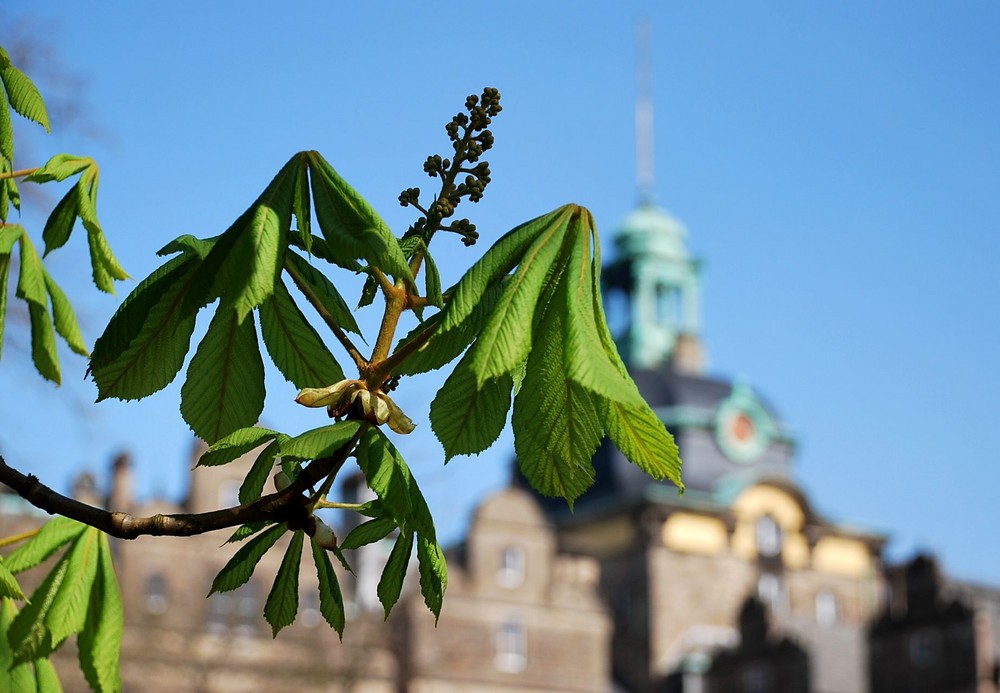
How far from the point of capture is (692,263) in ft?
220

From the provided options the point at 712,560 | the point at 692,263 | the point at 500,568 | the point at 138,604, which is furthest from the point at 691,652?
the point at 138,604

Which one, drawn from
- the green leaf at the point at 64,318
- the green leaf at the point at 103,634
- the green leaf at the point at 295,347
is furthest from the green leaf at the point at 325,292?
the green leaf at the point at 64,318

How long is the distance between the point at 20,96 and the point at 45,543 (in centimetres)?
87

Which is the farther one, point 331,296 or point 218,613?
point 218,613

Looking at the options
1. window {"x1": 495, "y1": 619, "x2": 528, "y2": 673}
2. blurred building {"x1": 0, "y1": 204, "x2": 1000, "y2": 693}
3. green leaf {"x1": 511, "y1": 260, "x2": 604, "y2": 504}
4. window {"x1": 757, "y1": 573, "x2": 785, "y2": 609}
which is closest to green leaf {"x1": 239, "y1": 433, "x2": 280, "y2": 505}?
green leaf {"x1": 511, "y1": 260, "x2": 604, "y2": 504}

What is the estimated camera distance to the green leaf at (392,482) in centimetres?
203

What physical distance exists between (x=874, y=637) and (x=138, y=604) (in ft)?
78.5

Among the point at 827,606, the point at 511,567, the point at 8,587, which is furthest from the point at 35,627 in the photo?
the point at 827,606

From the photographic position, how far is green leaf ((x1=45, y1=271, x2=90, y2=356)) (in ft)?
10.6

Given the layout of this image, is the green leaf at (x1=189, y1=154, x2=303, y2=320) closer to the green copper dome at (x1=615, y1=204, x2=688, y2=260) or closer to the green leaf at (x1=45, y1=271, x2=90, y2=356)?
the green leaf at (x1=45, y1=271, x2=90, y2=356)

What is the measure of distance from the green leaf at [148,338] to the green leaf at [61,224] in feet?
1.84

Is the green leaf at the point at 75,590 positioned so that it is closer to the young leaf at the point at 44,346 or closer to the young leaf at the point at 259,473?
the young leaf at the point at 44,346

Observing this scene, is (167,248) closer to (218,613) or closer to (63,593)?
(63,593)

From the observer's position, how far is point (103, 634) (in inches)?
119
